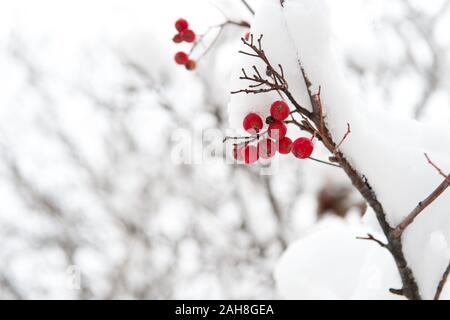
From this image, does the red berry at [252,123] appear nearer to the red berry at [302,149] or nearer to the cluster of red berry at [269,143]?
the cluster of red berry at [269,143]

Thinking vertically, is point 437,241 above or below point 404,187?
below

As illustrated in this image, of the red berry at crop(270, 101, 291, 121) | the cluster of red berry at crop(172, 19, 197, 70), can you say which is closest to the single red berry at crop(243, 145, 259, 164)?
the red berry at crop(270, 101, 291, 121)

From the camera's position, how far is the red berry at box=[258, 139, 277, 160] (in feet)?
3.41

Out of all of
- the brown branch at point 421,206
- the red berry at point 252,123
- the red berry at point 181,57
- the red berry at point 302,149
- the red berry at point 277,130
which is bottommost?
the brown branch at point 421,206

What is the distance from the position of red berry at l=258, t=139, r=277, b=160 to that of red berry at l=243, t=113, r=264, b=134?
0.13 feet

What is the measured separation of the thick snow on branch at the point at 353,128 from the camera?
103 cm

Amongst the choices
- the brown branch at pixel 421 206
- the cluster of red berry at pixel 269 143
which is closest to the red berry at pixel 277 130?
the cluster of red berry at pixel 269 143

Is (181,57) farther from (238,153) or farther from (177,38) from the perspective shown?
(238,153)

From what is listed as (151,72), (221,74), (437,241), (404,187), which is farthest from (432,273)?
(151,72)

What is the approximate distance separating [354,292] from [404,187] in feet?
2.65

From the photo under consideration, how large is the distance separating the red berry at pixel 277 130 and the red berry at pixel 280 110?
0.06 ft

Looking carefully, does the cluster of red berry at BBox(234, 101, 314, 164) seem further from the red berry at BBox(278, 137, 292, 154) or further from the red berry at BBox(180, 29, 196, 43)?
the red berry at BBox(180, 29, 196, 43)

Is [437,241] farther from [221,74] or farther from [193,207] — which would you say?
[193,207]

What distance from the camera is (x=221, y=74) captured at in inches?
217
